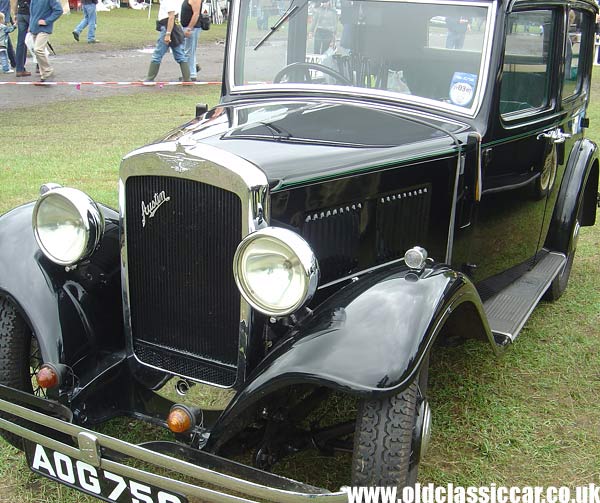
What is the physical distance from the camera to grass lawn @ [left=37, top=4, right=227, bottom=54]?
17.0m

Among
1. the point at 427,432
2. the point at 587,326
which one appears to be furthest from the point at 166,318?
the point at 587,326

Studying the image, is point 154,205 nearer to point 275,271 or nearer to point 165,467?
point 275,271

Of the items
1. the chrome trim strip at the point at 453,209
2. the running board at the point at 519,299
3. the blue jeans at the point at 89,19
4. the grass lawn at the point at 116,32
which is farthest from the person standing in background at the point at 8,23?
the chrome trim strip at the point at 453,209

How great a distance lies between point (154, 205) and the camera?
8.00 ft

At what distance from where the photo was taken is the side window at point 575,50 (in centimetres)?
405

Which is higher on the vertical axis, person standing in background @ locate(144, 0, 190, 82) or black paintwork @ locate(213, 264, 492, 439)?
person standing in background @ locate(144, 0, 190, 82)

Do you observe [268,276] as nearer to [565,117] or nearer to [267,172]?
[267,172]

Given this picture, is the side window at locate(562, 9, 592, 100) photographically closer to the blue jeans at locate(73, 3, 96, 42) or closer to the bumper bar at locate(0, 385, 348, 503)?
the bumper bar at locate(0, 385, 348, 503)

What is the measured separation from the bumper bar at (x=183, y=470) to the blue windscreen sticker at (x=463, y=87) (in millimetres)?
1931

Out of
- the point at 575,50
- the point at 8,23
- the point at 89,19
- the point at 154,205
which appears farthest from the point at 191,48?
the point at 154,205

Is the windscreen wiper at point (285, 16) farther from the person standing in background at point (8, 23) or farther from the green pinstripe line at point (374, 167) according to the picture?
the person standing in background at point (8, 23)

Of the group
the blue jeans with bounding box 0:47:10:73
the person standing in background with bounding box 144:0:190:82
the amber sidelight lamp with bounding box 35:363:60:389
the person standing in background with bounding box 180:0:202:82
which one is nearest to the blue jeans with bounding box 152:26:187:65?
the person standing in background with bounding box 144:0:190:82

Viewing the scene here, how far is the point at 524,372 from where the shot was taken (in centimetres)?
353

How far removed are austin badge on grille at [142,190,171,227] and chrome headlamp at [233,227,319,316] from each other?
401 millimetres
